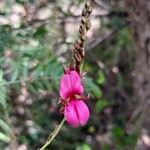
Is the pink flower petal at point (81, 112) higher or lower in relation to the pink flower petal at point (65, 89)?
lower

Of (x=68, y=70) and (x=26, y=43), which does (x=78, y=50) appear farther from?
(x=26, y=43)

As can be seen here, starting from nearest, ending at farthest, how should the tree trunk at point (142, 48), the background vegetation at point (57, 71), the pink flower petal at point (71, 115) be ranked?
the pink flower petal at point (71, 115) < the background vegetation at point (57, 71) < the tree trunk at point (142, 48)

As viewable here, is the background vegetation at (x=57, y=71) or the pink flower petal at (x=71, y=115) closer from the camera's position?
the pink flower petal at (x=71, y=115)

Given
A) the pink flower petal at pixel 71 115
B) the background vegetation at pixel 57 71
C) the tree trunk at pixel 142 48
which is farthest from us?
the tree trunk at pixel 142 48

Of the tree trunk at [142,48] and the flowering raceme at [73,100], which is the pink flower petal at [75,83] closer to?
the flowering raceme at [73,100]

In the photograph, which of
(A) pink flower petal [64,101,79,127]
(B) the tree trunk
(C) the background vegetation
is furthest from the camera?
(B) the tree trunk

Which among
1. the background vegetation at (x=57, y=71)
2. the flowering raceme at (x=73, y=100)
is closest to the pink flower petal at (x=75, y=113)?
the flowering raceme at (x=73, y=100)

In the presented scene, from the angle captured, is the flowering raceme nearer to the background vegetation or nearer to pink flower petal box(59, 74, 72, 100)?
pink flower petal box(59, 74, 72, 100)

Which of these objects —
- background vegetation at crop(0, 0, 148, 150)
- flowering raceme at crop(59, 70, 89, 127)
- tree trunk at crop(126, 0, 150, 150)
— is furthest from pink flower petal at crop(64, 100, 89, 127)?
tree trunk at crop(126, 0, 150, 150)
